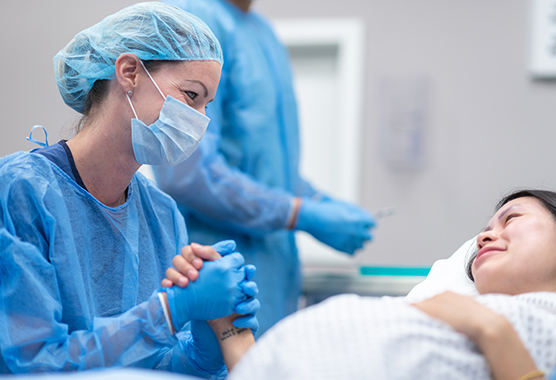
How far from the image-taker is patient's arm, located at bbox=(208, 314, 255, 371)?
100 cm

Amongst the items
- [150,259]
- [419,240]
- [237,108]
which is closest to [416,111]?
[419,240]

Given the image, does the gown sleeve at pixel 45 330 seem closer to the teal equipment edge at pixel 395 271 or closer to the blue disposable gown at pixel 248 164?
the blue disposable gown at pixel 248 164

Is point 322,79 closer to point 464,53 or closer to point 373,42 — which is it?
point 373,42

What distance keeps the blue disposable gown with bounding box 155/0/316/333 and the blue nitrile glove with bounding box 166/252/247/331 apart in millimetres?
728

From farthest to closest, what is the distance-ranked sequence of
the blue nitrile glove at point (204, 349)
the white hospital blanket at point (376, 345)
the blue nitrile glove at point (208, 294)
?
the blue nitrile glove at point (204, 349), the blue nitrile glove at point (208, 294), the white hospital blanket at point (376, 345)

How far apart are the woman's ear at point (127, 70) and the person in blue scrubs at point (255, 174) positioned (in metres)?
0.56

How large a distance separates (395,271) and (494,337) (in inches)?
45.8

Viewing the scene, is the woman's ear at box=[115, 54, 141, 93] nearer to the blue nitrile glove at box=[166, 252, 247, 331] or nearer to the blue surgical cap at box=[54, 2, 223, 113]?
the blue surgical cap at box=[54, 2, 223, 113]

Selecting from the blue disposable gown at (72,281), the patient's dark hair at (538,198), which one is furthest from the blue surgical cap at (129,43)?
the patient's dark hair at (538,198)

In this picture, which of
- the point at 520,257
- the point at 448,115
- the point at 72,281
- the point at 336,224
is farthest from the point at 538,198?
the point at 448,115

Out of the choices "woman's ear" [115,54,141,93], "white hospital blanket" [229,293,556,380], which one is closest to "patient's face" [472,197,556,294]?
"white hospital blanket" [229,293,556,380]

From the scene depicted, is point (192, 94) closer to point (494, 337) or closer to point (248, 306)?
point (248, 306)

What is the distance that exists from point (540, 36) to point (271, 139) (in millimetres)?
1587

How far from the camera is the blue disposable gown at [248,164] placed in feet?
5.50
